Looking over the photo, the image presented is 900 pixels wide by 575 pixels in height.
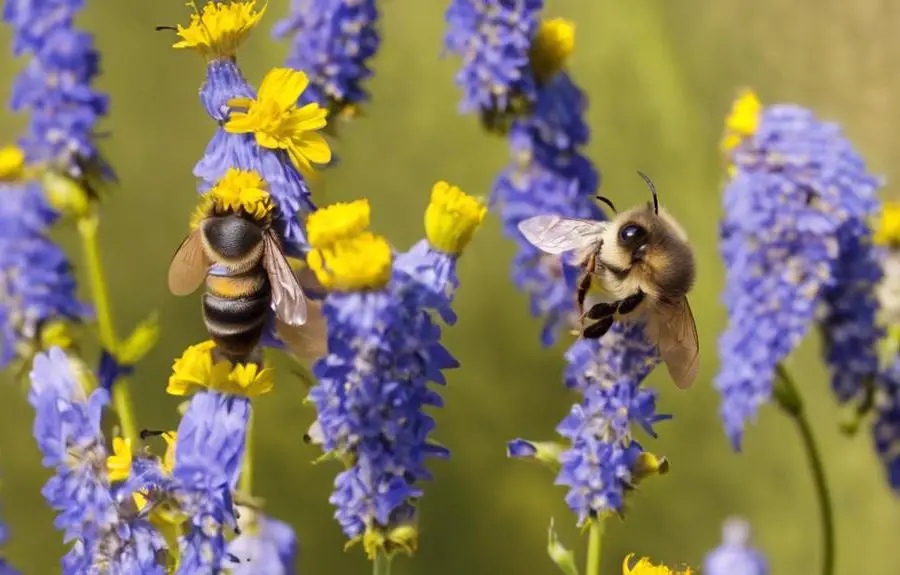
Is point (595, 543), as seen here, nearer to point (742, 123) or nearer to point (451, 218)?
point (451, 218)

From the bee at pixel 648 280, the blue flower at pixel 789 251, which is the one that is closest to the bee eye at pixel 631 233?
the bee at pixel 648 280

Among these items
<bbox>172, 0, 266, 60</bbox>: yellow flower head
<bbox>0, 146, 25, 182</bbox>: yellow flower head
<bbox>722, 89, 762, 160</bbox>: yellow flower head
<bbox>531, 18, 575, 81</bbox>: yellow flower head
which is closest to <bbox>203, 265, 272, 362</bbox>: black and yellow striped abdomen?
<bbox>172, 0, 266, 60</bbox>: yellow flower head

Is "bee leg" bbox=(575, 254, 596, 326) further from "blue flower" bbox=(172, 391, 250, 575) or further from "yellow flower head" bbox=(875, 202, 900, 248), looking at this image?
"yellow flower head" bbox=(875, 202, 900, 248)

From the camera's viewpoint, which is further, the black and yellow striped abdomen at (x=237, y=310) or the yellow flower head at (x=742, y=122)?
the yellow flower head at (x=742, y=122)

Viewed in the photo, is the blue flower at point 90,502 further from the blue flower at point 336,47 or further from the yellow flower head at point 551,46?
the yellow flower head at point 551,46

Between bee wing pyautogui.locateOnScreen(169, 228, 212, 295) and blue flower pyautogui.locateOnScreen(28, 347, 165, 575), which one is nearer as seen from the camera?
blue flower pyautogui.locateOnScreen(28, 347, 165, 575)
